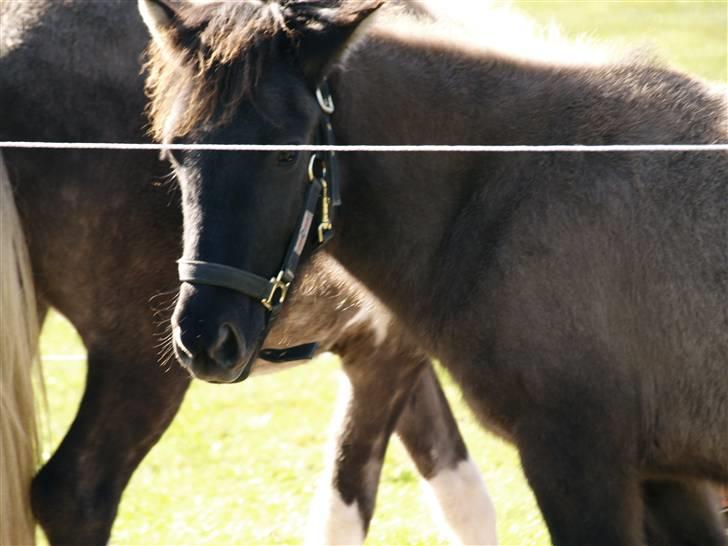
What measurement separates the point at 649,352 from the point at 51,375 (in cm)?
721

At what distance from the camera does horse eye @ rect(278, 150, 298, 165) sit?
3.57 meters

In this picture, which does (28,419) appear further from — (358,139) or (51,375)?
(51,375)

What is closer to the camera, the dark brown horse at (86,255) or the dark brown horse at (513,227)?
the dark brown horse at (513,227)

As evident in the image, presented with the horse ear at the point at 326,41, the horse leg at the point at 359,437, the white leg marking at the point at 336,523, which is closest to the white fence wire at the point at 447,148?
the horse ear at the point at 326,41

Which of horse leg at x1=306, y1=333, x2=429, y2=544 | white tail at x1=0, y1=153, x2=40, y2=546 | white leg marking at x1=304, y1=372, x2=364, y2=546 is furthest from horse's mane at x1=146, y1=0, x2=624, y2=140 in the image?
white leg marking at x1=304, y1=372, x2=364, y2=546

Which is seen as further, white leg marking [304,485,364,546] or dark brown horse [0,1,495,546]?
white leg marking [304,485,364,546]

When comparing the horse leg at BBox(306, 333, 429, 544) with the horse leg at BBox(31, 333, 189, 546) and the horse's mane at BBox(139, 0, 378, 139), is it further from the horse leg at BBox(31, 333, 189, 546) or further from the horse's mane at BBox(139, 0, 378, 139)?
the horse's mane at BBox(139, 0, 378, 139)

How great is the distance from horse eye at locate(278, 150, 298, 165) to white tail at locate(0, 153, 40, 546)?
1.15m

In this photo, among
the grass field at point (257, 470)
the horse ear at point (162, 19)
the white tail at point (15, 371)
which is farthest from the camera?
the grass field at point (257, 470)

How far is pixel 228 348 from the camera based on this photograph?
136 inches

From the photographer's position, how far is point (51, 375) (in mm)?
10047

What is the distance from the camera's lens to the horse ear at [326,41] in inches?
142

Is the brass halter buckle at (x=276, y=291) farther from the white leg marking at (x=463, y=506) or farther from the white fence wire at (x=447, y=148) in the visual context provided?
the white leg marking at (x=463, y=506)

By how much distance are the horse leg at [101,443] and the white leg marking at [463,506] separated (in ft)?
4.83
